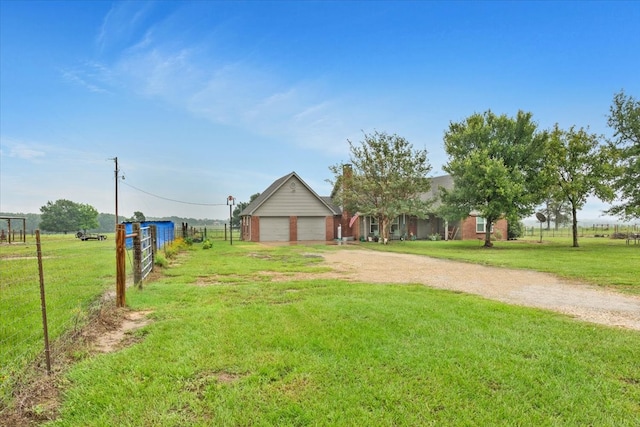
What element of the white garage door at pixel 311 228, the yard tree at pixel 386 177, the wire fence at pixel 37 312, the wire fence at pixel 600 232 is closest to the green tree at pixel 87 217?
the white garage door at pixel 311 228

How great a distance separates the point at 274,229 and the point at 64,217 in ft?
230

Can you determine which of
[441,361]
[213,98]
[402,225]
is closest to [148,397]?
[441,361]

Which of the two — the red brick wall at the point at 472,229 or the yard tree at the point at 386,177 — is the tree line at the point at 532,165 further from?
the red brick wall at the point at 472,229

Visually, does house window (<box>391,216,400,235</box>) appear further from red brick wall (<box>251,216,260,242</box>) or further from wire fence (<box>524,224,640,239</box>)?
wire fence (<box>524,224,640,239</box>)

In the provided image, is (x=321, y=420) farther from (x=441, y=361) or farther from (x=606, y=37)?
(x=606, y=37)

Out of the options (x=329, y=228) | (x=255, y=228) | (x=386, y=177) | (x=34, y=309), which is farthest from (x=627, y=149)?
(x=34, y=309)

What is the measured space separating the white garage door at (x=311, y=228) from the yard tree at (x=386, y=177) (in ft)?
12.4

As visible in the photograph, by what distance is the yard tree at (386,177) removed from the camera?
87.0 feet

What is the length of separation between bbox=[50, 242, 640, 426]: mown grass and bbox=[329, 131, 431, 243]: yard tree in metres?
21.2

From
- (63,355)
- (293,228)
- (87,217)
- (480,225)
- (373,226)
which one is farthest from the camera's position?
(87,217)

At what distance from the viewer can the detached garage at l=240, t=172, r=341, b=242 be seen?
28812mm

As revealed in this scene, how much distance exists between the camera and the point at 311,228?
30125 mm

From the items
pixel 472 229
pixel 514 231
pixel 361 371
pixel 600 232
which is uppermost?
pixel 472 229

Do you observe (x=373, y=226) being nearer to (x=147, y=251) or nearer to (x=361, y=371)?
(x=147, y=251)
